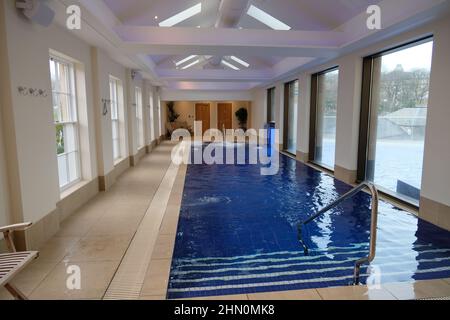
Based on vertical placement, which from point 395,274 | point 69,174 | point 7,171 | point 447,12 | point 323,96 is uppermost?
point 447,12

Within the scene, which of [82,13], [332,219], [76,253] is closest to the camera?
[76,253]

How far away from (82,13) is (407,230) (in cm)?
483

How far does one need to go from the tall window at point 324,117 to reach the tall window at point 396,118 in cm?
147

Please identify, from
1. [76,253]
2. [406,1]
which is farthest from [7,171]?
[406,1]

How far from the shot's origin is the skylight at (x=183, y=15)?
664cm

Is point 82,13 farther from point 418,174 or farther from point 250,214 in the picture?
point 418,174

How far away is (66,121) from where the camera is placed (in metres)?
4.95

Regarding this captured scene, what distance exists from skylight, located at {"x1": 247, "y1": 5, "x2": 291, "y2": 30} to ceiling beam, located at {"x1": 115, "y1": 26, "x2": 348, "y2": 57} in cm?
110

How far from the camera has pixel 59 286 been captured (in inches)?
106

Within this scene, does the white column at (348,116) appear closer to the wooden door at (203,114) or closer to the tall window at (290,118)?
the tall window at (290,118)

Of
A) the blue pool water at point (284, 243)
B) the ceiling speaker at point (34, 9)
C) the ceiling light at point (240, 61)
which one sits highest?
the ceiling light at point (240, 61)

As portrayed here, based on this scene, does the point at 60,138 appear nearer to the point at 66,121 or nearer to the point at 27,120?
the point at 66,121

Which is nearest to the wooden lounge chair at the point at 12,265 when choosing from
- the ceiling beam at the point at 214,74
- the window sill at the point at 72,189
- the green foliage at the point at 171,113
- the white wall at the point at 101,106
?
the window sill at the point at 72,189

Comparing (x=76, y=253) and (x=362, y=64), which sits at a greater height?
(x=362, y=64)
